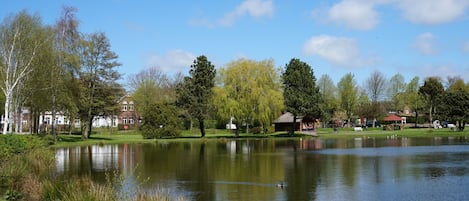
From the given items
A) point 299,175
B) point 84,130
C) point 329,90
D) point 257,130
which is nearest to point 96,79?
point 84,130

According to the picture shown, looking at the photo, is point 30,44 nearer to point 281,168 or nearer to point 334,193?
point 281,168

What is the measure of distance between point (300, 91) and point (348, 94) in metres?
31.8

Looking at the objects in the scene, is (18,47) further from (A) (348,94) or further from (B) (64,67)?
(A) (348,94)

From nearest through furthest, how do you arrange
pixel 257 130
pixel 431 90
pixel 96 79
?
pixel 96 79, pixel 257 130, pixel 431 90

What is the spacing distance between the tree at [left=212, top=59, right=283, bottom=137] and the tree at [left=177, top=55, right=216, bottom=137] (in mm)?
2073

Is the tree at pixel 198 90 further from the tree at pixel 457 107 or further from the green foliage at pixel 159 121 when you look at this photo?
the tree at pixel 457 107

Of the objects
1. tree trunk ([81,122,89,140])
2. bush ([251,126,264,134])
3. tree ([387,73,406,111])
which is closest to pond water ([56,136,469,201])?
tree trunk ([81,122,89,140])

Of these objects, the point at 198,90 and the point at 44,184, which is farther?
the point at 198,90

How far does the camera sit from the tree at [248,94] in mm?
67812

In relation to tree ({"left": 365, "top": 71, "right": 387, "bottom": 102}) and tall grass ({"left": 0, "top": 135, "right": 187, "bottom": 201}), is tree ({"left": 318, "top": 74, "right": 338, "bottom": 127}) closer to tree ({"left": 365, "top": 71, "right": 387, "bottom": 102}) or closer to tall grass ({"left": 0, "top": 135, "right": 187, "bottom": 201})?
tree ({"left": 365, "top": 71, "right": 387, "bottom": 102})

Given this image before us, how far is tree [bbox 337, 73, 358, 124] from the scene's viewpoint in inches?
4035

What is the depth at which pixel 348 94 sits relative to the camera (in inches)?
4038

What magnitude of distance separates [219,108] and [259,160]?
33.2 m

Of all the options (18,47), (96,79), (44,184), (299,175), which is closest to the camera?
(44,184)
